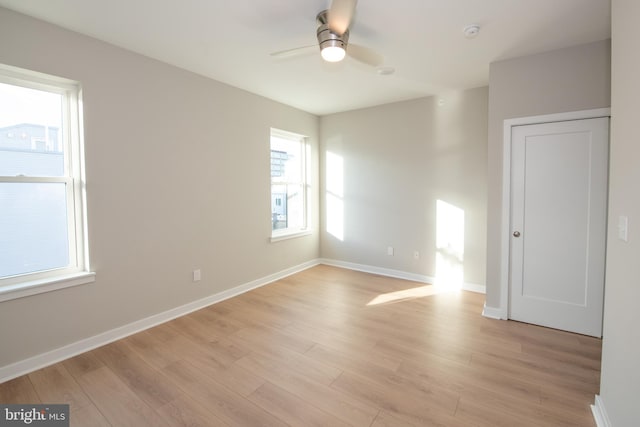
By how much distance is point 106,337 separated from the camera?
8.48 feet

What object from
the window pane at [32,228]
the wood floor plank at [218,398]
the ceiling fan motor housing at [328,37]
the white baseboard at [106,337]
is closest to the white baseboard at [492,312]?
the wood floor plank at [218,398]

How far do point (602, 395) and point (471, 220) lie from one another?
2.40 meters

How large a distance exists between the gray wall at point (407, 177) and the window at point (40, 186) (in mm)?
3481

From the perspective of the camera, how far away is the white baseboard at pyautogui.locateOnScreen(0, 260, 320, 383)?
2137 millimetres

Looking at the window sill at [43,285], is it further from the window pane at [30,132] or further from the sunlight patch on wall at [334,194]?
the sunlight patch on wall at [334,194]

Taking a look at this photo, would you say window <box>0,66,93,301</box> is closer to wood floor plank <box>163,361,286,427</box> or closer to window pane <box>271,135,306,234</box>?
wood floor plank <box>163,361,286,427</box>

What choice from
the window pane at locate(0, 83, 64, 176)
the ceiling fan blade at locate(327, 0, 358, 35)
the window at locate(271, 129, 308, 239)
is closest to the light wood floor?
the window pane at locate(0, 83, 64, 176)

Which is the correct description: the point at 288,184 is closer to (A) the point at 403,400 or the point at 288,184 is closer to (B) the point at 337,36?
(B) the point at 337,36

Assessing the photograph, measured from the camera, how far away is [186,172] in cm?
319

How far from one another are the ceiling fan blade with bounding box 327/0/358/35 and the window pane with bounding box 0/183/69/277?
8.22ft

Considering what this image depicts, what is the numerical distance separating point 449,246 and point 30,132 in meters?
4.56

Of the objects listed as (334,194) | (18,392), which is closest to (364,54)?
(334,194)

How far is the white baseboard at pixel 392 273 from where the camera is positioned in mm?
3891

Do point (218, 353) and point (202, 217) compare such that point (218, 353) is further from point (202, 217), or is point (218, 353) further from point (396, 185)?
point (396, 185)
